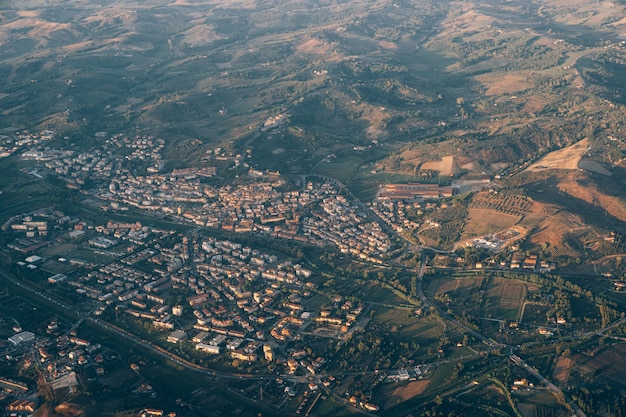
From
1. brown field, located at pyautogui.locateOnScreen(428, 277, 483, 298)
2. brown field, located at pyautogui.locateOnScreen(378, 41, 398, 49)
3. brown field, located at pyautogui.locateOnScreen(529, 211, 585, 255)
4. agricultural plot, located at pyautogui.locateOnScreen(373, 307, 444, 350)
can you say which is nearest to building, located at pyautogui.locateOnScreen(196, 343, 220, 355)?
agricultural plot, located at pyautogui.locateOnScreen(373, 307, 444, 350)

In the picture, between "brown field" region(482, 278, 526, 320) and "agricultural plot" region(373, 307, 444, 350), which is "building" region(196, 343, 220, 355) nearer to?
"agricultural plot" region(373, 307, 444, 350)

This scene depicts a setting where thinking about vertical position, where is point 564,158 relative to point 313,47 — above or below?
above

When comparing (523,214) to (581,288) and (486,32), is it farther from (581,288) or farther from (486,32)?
(486,32)

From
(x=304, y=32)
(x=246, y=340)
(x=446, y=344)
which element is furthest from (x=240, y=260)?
(x=304, y=32)

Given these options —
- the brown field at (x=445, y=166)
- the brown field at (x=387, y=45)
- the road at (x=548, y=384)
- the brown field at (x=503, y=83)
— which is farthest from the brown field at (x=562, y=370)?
the brown field at (x=387, y=45)

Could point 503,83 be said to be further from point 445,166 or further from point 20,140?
point 20,140

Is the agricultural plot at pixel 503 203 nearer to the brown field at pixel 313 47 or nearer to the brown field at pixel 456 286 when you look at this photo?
the brown field at pixel 456 286

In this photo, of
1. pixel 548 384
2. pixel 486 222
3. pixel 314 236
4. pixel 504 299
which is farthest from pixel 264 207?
pixel 548 384

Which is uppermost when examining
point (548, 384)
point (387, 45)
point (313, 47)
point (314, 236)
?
point (548, 384)
